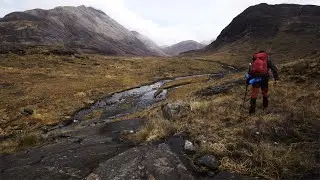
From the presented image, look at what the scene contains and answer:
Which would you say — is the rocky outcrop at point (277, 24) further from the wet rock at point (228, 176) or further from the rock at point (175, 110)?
the wet rock at point (228, 176)

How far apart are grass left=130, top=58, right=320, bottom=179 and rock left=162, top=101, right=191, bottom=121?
41 cm

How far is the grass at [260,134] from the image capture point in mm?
8680

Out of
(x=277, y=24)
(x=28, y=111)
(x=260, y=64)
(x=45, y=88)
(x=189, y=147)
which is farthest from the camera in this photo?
(x=277, y=24)

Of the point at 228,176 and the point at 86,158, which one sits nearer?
the point at 228,176

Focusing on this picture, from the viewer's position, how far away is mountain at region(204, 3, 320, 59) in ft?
456

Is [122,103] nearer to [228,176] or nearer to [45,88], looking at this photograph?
[45,88]

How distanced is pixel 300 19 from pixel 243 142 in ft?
610

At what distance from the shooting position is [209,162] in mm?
9148

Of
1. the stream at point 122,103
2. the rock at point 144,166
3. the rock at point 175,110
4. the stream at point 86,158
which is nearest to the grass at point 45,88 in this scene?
the stream at point 122,103

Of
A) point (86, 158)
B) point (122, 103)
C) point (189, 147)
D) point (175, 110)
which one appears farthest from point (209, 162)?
point (122, 103)

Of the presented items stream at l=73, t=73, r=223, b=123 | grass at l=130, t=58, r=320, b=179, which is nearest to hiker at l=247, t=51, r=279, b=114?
grass at l=130, t=58, r=320, b=179

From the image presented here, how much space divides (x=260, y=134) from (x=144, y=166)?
431 cm

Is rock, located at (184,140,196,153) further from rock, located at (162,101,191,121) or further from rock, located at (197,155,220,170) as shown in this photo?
rock, located at (162,101,191,121)

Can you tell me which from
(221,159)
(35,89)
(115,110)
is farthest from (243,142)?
(35,89)
